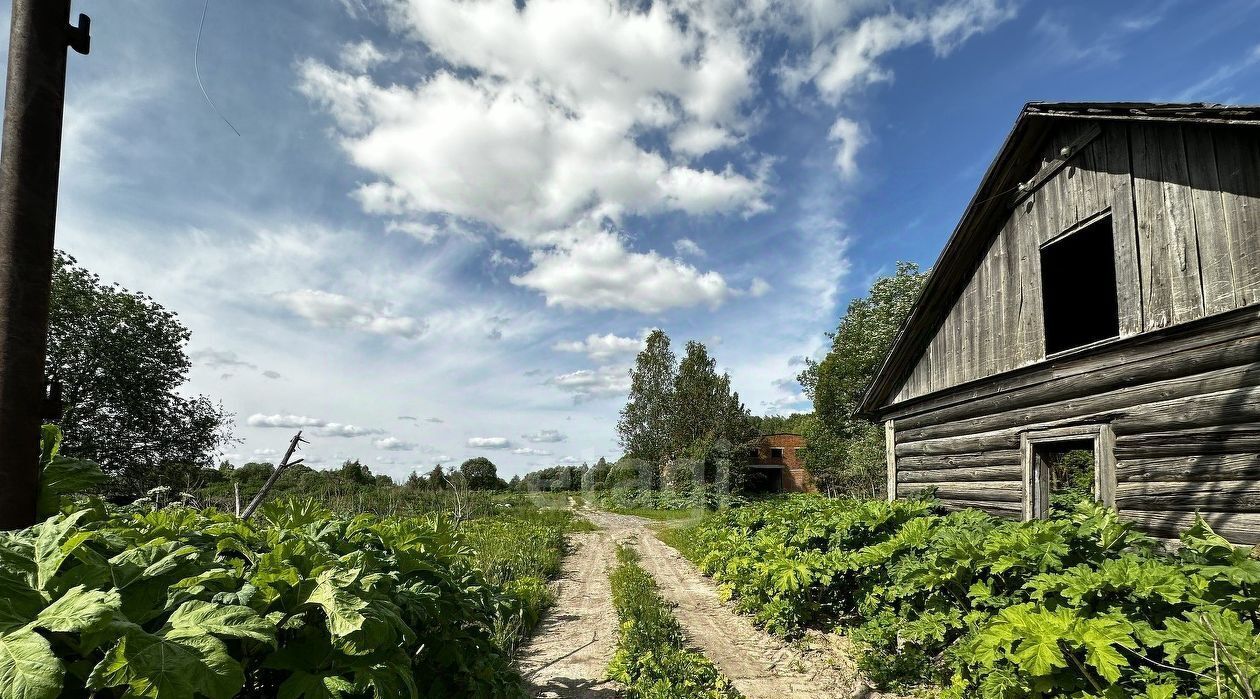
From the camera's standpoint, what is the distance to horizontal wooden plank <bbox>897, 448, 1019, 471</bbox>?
7024mm

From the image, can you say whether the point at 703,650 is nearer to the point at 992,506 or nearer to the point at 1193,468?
the point at 992,506

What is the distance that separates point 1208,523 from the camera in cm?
479

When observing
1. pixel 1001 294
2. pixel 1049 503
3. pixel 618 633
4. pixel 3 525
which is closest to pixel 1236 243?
pixel 1001 294

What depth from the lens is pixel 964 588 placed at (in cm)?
509

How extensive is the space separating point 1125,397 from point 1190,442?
703 mm

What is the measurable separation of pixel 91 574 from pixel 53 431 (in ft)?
3.38

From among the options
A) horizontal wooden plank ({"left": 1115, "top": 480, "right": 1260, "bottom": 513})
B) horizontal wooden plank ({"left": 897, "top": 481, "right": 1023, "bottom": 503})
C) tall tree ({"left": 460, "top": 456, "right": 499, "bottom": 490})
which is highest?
horizontal wooden plank ({"left": 1115, "top": 480, "right": 1260, "bottom": 513})

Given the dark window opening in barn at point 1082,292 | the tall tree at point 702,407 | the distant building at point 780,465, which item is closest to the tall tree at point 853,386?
the distant building at point 780,465

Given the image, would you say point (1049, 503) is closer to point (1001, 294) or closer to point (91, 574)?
point (1001, 294)

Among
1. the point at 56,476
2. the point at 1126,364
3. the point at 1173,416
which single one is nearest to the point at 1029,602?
the point at 1173,416

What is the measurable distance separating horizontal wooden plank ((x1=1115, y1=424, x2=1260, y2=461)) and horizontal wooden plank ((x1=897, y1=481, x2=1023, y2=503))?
4.64ft

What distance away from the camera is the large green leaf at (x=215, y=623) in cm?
152

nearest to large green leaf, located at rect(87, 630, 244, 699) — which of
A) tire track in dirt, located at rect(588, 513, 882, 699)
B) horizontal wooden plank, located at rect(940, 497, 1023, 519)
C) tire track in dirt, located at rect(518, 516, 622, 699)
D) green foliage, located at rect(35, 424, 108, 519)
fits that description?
green foliage, located at rect(35, 424, 108, 519)

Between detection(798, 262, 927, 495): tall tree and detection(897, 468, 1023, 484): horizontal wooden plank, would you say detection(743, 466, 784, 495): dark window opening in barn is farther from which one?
detection(897, 468, 1023, 484): horizontal wooden plank
